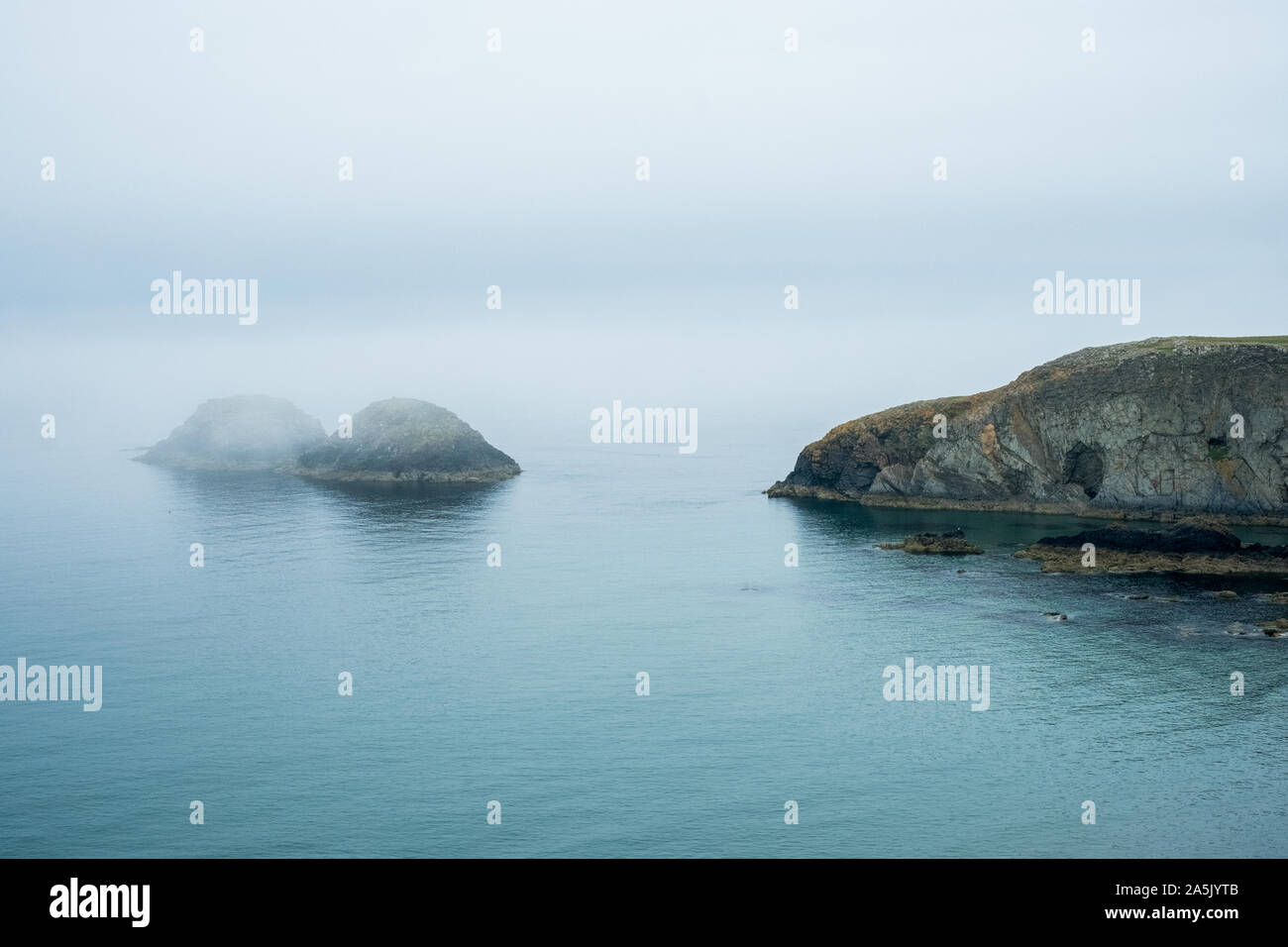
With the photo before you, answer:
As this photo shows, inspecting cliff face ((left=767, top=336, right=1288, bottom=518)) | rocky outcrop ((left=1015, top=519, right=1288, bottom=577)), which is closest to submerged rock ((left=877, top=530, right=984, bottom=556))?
rocky outcrop ((left=1015, top=519, right=1288, bottom=577))

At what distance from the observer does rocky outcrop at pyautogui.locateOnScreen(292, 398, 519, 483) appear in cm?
17350

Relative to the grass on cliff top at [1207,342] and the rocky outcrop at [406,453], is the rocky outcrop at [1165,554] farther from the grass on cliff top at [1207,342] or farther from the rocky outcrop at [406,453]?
the rocky outcrop at [406,453]

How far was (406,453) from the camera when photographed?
175 m

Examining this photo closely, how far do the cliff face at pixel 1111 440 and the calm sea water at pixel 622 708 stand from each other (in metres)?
14.5

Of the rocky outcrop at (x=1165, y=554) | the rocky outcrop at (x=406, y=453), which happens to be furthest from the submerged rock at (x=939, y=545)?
the rocky outcrop at (x=406, y=453)

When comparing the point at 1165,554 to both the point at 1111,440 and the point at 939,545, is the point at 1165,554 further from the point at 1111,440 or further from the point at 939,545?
the point at 1111,440

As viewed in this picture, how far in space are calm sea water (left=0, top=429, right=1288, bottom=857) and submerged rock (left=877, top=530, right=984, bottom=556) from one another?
10.0 feet

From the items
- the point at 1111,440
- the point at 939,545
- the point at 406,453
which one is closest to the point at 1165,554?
the point at 939,545

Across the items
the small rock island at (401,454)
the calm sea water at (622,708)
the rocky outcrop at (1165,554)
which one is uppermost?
Answer: the small rock island at (401,454)

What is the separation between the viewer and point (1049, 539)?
337 ft

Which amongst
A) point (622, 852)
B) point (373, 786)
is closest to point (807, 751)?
point (622, 852)

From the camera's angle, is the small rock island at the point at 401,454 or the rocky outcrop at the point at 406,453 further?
the small rock island at the point at 401,454

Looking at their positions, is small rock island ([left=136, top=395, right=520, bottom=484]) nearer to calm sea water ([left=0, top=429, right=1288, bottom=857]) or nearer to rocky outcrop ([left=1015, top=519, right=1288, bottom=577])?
calm sea water ([left=0, top=429, right=1288, bottom=857])

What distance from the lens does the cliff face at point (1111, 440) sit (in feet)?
369
